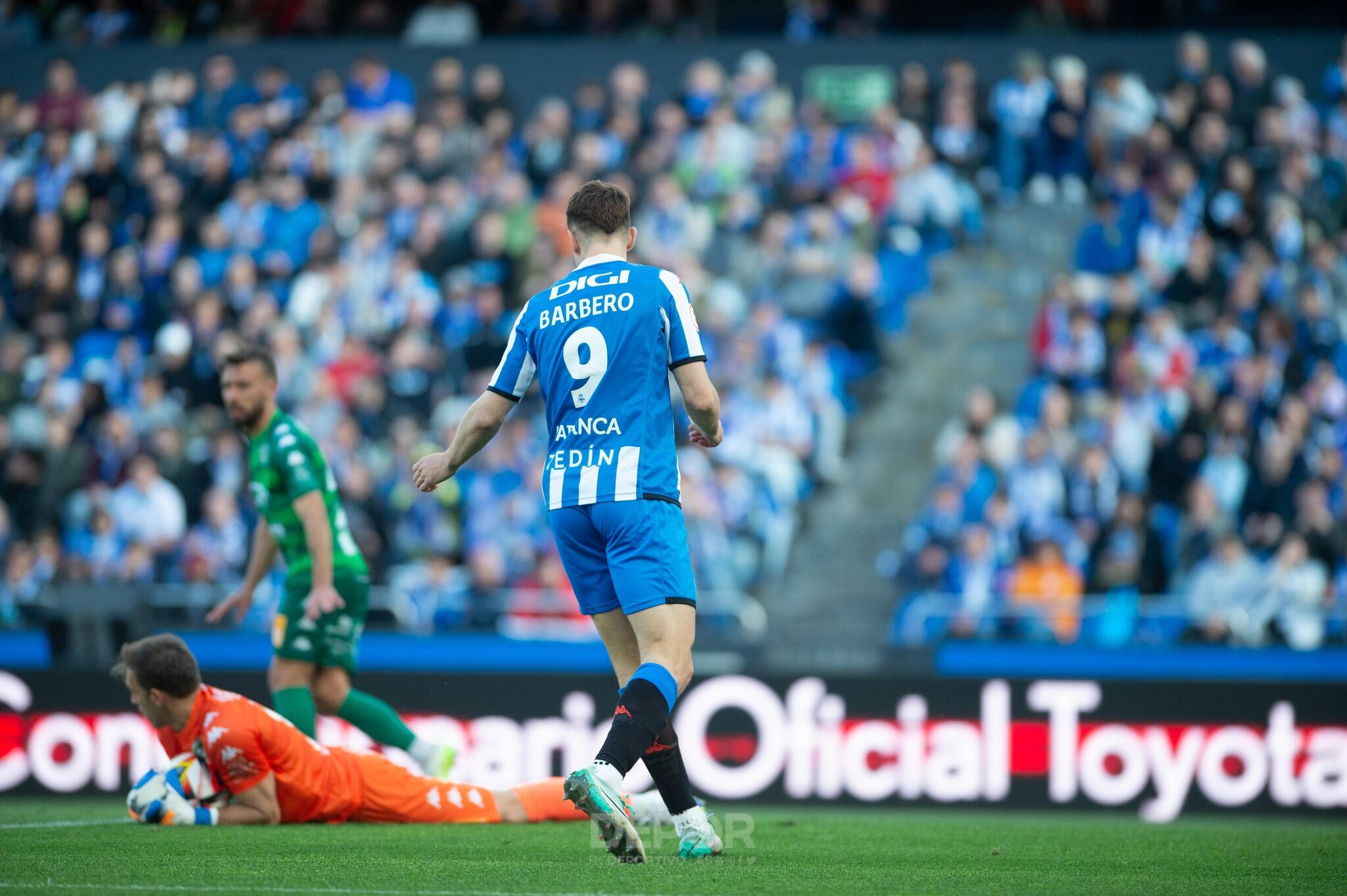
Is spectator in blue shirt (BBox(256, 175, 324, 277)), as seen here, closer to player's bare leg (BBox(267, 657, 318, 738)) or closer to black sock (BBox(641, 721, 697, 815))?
player's bare leg (BBox(267, 657, 318, 738))

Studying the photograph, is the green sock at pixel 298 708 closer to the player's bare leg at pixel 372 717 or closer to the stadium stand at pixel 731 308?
the player's bare leg at pixel 372 717

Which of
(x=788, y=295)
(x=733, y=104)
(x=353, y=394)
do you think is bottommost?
(x=353, y=394)

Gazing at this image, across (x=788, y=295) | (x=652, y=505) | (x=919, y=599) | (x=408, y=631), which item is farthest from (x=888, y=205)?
(x=652, y=505)

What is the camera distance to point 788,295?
56.2ft

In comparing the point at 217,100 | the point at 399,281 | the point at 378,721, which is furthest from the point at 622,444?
the point at 217,100

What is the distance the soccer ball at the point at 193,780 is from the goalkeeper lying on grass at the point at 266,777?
0.04 metres

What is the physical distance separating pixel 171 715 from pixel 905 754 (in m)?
5.65

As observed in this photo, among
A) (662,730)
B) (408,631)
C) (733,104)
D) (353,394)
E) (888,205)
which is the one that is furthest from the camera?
(733,104)

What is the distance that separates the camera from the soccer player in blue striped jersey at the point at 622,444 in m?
6.09

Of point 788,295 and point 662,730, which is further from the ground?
point 788,295

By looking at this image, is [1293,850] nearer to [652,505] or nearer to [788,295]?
[652,505]

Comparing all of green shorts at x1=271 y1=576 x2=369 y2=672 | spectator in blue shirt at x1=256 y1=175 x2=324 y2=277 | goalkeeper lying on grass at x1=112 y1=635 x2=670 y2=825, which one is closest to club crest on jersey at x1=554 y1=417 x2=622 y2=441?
goalkeeper lying on grass at x1=112 y1=635 x2=670 y2=825

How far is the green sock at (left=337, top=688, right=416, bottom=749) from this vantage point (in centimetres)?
857

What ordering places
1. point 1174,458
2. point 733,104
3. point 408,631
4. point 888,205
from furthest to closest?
point 733,104
point 888,205
point 1174,458
point 408,631
